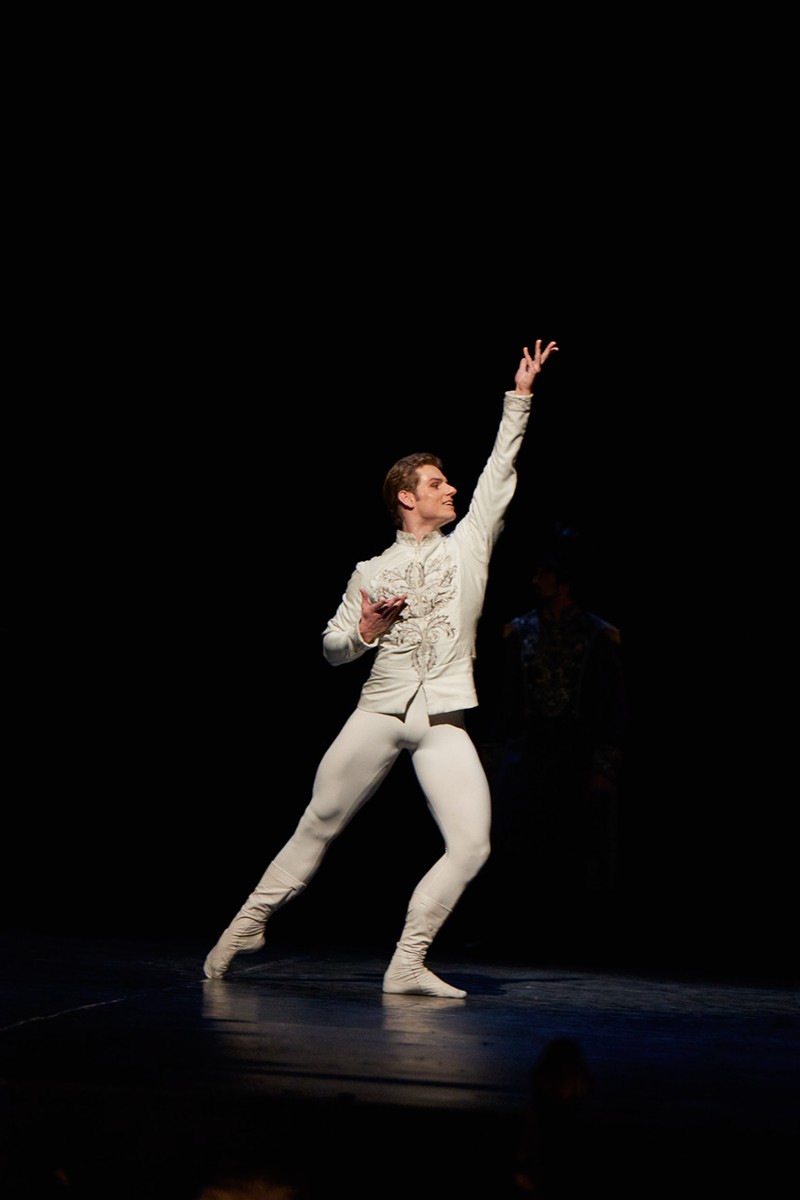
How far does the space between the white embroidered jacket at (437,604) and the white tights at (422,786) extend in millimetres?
60

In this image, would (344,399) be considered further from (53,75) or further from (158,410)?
(53,75)

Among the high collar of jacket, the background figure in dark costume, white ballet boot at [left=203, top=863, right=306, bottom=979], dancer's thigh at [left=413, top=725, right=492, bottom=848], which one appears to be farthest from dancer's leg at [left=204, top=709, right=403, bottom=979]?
the background figure in dark costume

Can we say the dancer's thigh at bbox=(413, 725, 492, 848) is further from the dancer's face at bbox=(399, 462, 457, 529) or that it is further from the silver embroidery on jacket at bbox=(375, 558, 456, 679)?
the dancer's face at bbox=(399, 462, 457, 529)

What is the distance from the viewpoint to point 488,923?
587 cm

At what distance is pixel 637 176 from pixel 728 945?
3.00m

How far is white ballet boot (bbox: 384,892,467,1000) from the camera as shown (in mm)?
4125

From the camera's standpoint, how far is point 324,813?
4293 millimetres

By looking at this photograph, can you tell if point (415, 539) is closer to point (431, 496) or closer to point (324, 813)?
point (431, 496)

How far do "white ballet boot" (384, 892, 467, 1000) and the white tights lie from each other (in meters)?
0.04

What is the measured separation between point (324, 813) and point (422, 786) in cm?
30

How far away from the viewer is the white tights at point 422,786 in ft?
13.5

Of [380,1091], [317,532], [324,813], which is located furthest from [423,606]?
[317,532]

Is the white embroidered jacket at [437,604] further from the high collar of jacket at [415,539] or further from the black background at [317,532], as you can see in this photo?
the black background at [317,532]

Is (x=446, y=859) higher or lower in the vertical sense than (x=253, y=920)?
higher
